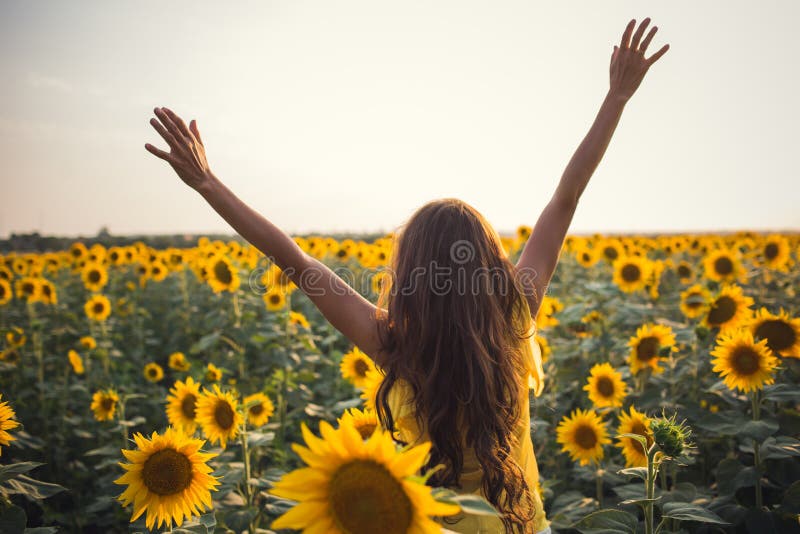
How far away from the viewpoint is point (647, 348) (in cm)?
387

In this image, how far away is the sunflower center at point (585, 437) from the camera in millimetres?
3275

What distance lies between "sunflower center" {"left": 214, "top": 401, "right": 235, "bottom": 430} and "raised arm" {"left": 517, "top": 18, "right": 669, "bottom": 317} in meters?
1.88

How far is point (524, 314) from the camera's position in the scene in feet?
6.16

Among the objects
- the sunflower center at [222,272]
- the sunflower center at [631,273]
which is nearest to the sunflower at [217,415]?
the sunflower center at [222,272]

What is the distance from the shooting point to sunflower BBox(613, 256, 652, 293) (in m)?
5.96

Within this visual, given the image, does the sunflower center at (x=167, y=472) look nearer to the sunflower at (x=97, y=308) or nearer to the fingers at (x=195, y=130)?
the fingers at (x=195, y=130)

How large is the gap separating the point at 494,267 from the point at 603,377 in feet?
7.98

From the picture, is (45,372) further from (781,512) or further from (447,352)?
(781,512)

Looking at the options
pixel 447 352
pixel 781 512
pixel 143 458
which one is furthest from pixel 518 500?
pixel 781 512

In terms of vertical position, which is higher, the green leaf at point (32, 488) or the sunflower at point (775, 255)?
the sunflower at point (775, 255)

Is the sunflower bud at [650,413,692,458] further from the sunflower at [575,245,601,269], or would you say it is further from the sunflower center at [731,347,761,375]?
the sunflower at [575,245,601,269]

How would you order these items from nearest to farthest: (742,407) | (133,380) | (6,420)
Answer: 1. (6,420)
2. (742,407)
3. (133,380)

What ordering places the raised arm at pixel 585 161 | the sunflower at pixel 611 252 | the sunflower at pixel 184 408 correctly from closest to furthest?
1. the raised arm at pixel 585 161
2. the sunflower at pixel 184 408
3. the sunflower at pixel 611 252

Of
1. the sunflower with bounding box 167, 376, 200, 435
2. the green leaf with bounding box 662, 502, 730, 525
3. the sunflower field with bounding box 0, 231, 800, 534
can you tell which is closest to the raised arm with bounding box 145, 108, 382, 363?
the sunflower field with bounding box 0, 231, 800, 534
